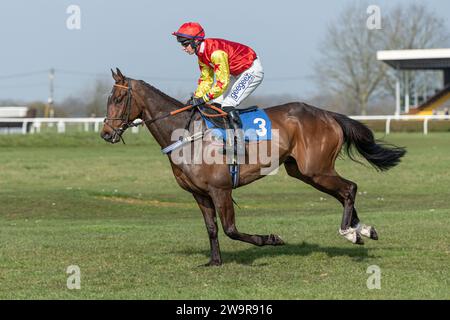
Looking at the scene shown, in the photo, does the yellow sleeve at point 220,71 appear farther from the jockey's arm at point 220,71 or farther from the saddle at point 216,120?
the saddle at point 216,120

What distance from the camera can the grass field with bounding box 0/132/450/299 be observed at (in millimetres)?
9422

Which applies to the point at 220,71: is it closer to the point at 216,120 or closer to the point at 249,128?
the point at 216,120

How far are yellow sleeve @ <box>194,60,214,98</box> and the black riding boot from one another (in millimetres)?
373

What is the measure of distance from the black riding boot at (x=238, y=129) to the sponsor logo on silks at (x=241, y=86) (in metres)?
0.36

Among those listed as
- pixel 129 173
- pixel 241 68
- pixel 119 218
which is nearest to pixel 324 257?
pixel 241 68

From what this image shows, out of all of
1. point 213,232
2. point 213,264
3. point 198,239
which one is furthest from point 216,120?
point 198,239

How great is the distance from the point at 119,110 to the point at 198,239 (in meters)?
3.79

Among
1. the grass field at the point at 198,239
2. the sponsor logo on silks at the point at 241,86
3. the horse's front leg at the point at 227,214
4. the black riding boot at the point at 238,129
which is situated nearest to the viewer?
the grass field at the point at 198,239

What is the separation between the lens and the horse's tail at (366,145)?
11945 mm

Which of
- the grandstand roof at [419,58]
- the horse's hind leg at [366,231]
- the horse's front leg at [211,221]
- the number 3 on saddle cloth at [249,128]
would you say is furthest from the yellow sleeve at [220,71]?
the grandstand roof at [419,58]

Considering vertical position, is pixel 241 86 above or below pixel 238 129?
above

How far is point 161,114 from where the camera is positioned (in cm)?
1112

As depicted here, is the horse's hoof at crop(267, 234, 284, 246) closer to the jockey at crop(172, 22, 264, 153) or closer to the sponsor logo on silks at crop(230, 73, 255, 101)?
the jockey at crop(172, 22, 264, 153)

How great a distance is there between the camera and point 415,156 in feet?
110
